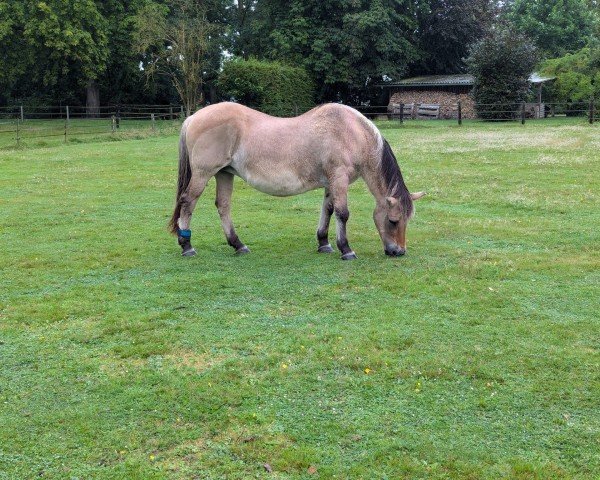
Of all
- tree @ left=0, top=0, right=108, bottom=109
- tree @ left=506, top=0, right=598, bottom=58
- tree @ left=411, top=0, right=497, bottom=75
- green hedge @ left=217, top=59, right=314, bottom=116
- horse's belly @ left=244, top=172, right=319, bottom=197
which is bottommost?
horse's belly @ left=244, top=172, right=319, bottom=197

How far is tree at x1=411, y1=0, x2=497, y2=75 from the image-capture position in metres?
50.6

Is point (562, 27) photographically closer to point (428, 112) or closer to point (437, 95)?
point (437, 95)

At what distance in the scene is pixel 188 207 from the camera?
907 centimetres

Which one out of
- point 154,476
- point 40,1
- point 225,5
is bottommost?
point 154,476

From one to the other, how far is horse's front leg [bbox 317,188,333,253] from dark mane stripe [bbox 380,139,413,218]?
855 millimetres

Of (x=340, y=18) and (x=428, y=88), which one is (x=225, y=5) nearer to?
(x=340, y=18)

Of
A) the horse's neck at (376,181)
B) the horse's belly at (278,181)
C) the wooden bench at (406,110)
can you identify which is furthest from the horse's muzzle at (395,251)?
the wooden bench at (406,110)

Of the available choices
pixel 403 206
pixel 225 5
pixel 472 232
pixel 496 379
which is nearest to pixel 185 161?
pixel 403 206

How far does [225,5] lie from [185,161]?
51.8 m

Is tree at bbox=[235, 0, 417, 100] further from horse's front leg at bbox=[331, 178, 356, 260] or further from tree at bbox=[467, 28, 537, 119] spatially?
horse's front leg at bbox=[331, 178, 356, 260]

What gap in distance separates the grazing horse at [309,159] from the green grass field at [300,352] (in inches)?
28.8

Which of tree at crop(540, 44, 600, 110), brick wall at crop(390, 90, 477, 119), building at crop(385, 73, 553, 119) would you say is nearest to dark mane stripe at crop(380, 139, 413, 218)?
building at crop(385, 73, 553, 119)

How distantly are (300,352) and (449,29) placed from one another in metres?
50.1

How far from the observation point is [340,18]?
48.7 meters
